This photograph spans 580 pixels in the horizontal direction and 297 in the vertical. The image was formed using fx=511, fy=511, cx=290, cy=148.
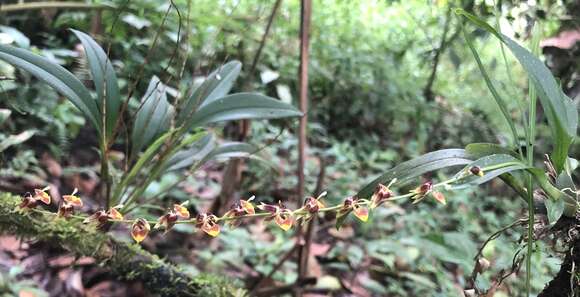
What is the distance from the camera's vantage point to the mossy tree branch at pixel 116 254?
838mm

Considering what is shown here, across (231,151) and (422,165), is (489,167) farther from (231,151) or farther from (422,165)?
(231,151)

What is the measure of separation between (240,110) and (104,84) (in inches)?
9.9

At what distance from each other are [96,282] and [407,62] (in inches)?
94.6

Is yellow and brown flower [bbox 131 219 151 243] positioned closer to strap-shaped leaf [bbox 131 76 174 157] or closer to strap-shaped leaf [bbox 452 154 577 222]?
strap-shaped leaf [bbox 452 154 577 222]

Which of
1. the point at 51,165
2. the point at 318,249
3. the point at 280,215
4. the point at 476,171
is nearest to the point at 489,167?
the point at 476,171

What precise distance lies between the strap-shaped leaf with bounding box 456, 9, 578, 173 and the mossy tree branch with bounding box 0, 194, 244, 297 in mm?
552

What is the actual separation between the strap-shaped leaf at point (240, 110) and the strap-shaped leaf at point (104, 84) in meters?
0.13

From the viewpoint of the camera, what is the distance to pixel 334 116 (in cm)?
265

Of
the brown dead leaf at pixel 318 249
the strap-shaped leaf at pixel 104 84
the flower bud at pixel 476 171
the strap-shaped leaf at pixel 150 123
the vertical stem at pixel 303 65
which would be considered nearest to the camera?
the flower bud at pixel 476 171

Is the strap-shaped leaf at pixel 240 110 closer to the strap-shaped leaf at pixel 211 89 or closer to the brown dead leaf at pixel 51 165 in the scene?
the strap-shaped leaf at pixel 211 89

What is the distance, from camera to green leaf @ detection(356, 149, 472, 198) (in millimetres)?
609

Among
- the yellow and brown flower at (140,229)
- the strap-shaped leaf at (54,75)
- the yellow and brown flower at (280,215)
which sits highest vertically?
the strap-shaped leaf at (54,75)

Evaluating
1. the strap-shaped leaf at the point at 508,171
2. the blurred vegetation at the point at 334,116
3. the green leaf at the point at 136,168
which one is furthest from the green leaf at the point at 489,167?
the green leaf at the point at 136,168

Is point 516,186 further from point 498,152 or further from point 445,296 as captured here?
point 445,296
